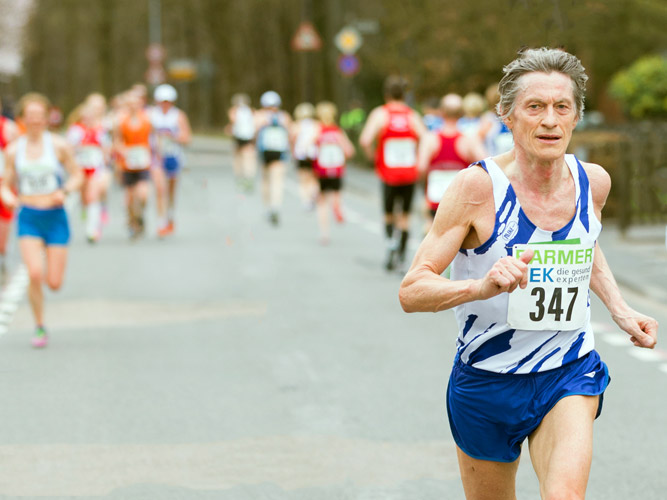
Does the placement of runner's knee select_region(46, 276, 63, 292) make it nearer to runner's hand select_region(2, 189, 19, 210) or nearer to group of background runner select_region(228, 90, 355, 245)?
runner's hand select_region(2, 189, 19, 210)

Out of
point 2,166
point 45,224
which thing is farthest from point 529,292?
point 2,166

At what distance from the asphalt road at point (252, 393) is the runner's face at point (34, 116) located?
1.63 metres

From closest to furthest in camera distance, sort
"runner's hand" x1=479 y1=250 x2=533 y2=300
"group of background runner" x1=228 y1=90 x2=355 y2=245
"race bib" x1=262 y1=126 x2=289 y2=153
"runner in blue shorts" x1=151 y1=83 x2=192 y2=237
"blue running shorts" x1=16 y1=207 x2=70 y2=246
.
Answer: "runner's hand" x1=479 y1=250 x2=533 y2=300
"blue running shorts" x1=16 y1=207 x2=70 y2=246
"group of background runner" x1=228 y1=90 x2=355 y2=245
"runner in blue shorts" x1=151 y1=83 x2=192 y2=237
"race bib" x1=262 y1=126 x2=289 y2=153

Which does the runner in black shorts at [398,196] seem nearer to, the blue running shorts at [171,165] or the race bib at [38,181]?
the race bib at [38,181]

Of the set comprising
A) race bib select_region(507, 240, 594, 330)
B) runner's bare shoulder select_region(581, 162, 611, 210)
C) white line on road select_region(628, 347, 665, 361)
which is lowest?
white line on road select_region(628, 347, 665, 361)

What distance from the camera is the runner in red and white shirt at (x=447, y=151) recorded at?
1282cm

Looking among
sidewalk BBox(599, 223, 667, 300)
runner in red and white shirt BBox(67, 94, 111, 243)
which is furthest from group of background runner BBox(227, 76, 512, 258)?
runner in red and white shirt BBox(67, 94, 111, 243)

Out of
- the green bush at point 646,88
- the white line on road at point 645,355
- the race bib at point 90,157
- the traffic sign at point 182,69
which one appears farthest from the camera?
the traffic sign at point 182,69

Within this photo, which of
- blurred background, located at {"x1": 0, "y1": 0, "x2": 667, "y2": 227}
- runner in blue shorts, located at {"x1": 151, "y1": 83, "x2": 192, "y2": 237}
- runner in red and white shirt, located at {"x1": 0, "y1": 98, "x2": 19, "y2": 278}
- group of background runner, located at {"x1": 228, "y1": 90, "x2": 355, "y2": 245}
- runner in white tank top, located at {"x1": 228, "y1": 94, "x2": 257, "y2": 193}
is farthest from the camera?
runner in white tank top, located at {"x1": 228, "y1": 94, "x2": 257, "y2": 193}

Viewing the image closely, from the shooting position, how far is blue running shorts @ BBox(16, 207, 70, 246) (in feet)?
32.6

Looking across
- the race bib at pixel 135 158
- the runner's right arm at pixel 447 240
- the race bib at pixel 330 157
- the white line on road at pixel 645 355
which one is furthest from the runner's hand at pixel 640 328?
the race bib at pixel 135 158

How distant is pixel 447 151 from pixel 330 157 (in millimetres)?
5363

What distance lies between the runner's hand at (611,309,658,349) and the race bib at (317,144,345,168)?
1413cm

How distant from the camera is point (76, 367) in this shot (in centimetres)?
905
